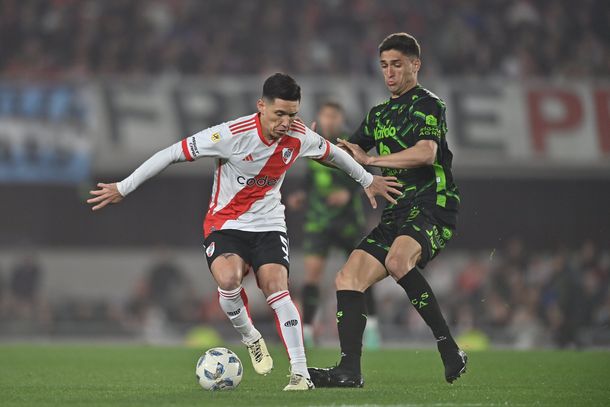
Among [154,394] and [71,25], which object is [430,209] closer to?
[154,394]

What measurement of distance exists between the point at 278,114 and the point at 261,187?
59 cm

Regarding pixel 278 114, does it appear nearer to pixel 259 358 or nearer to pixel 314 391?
pixel 314 391

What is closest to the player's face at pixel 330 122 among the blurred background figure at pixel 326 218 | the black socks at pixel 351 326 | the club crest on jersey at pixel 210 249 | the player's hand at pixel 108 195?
the blurred background figure at pixel 326 218

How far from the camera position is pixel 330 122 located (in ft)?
36.6

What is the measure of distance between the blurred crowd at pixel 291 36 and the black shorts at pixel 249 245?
11250 mm

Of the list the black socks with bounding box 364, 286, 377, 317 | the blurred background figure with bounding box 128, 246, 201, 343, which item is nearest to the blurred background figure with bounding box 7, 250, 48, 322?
the blurred background figure with bounding box 128, 246, 201, 343

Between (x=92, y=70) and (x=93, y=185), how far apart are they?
6.73 feet

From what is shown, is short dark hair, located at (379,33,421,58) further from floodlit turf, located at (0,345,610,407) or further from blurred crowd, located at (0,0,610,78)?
blurred crowd, located at (0,0,610,78)

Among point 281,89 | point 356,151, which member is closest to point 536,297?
point 356,151

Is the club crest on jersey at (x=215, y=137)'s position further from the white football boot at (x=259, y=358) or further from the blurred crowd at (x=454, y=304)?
the blurred crowd at (x=454, y=304)

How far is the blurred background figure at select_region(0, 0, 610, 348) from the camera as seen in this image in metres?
17.7

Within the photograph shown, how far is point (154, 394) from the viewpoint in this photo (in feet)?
22.7

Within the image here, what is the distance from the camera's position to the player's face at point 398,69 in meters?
7.38


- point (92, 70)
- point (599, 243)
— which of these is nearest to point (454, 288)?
point (599, 243)
